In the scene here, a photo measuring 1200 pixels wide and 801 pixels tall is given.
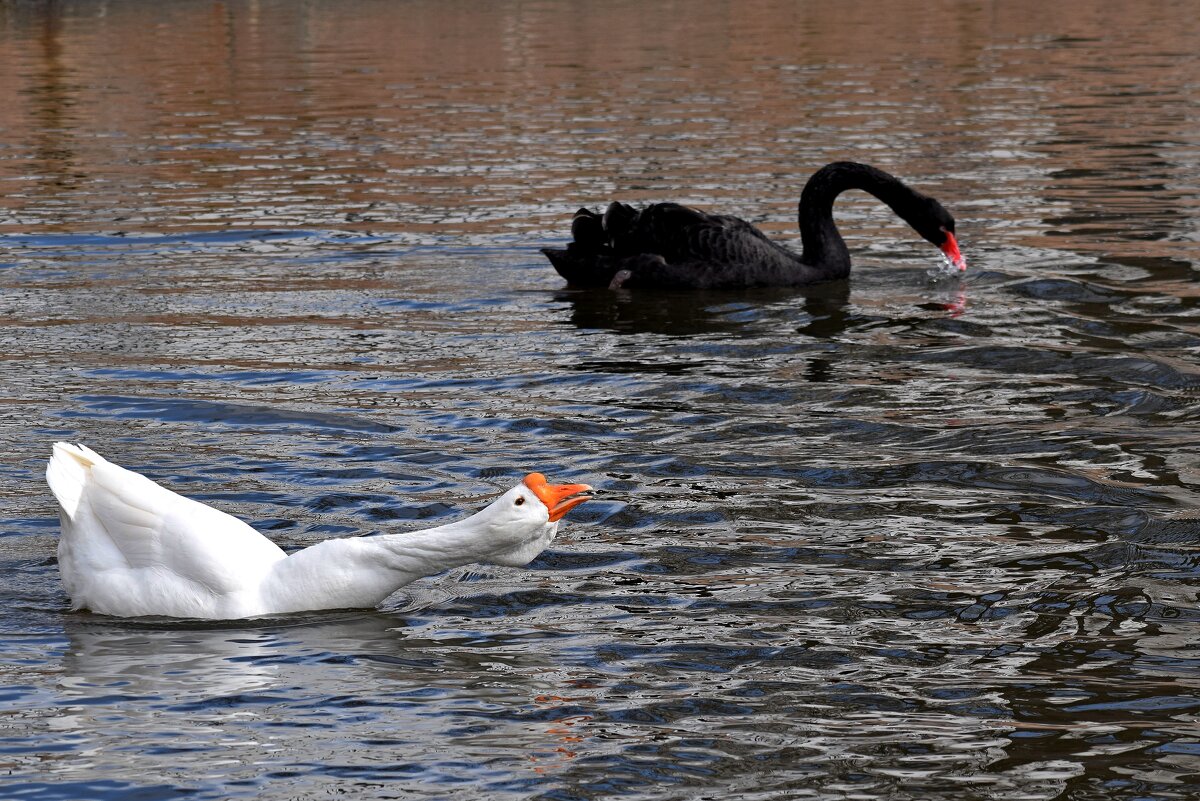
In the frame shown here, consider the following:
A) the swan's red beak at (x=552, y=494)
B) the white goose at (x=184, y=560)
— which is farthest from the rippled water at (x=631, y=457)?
the swan's red beak at (x=552, y=494)

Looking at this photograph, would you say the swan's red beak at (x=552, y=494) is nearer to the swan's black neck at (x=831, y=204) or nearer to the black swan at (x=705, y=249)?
the black swan at (x=705, y=249)

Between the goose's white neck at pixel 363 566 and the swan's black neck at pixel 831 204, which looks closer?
the goose's white neck at pixel 363 566

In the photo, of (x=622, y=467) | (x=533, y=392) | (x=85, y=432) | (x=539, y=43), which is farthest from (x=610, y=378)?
(x=539, y=43)

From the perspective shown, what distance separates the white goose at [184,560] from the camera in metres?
6.78

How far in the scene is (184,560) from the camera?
6840mm

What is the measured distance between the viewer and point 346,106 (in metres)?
28.3

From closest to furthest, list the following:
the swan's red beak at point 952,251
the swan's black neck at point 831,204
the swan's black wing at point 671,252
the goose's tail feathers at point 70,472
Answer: the goose's tail feathers at point 70,472, the swan's black wing at point 671,252, the swan's red beak at point 952,251, the swan's black neck at point 831,204

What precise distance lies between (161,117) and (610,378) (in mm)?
17998

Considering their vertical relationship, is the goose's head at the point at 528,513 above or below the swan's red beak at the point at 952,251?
below

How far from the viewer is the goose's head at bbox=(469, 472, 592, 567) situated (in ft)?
20.3

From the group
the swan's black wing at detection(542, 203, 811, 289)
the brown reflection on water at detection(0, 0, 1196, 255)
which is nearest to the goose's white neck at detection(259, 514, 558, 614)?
the swan's black wing at detection(542, 203, 811, 289)

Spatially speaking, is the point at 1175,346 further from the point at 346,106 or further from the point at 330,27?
the point at 330,27

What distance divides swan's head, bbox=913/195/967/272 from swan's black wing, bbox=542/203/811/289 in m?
1.12

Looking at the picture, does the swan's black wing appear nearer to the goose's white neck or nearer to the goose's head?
the goose's white neck
